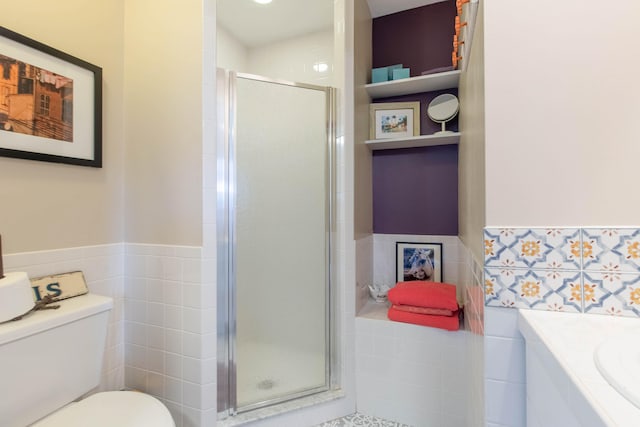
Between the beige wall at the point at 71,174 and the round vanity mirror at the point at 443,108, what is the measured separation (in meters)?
1.70

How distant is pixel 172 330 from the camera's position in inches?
51.8

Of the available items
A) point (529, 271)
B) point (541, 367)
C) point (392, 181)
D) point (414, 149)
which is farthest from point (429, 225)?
point (541, 367)

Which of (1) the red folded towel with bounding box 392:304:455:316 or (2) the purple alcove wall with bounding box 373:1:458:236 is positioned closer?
(1) the red folded towel with bounding box 392:304:455:316

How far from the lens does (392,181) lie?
6.68 feet

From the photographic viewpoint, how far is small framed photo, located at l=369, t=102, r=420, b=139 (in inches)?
75.0

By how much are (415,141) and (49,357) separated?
1.92 m

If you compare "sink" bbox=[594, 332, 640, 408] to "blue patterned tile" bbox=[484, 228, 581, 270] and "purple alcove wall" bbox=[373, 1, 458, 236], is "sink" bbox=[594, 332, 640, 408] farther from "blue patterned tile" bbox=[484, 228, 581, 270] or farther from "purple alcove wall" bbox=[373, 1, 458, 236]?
"purple alcove wall" bbox=[373, 1, 458, 236]

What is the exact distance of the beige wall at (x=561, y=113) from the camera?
646 mm

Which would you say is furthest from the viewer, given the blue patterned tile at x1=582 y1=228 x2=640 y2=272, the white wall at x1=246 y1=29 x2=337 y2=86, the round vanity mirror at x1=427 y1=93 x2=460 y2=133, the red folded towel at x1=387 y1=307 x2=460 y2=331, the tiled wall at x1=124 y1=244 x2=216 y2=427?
the white wall at x1=246 y1=29 x2=337 y2=86

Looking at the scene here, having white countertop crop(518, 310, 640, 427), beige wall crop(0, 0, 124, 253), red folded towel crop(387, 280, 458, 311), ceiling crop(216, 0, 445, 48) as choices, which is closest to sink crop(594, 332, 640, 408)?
white countertop crop(518, 310, 640, 427)

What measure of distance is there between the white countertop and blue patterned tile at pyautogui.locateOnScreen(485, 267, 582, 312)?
0.07 feet

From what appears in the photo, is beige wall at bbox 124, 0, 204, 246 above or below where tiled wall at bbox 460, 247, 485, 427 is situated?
above

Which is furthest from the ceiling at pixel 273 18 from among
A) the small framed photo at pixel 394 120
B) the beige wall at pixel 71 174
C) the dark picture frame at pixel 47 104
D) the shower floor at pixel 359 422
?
the shower floor at pixel 359 422

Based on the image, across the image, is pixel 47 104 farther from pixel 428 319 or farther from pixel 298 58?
pixel 428 319
